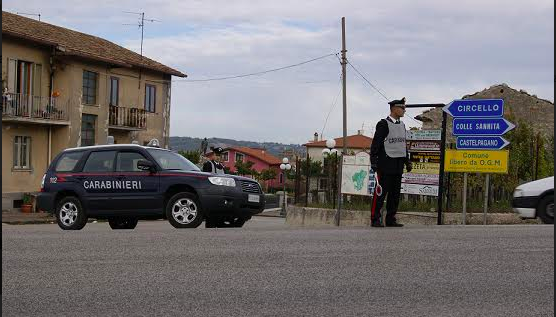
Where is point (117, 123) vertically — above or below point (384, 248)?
above

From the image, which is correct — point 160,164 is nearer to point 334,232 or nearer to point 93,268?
point 334,232

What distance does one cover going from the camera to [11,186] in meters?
36.4

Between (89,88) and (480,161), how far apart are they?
96.3 ft

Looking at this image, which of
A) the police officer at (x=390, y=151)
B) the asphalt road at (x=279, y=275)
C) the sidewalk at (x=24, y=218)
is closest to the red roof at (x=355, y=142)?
the sidewalk at (x=24, y=218)

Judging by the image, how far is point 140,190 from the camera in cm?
1376

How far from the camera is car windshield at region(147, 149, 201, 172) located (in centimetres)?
1398

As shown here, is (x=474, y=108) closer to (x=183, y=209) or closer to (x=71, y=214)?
(x=183, y=209)

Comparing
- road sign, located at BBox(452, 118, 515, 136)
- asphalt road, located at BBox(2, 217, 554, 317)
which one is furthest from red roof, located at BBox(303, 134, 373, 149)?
asphalt road, located at BBox(2, 217, 554, 317)

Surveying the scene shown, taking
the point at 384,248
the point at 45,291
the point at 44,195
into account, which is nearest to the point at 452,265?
the point at 384,248

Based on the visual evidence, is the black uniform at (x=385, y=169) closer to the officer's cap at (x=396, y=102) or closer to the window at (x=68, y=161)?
the officer's cap at (x=396, y=102)

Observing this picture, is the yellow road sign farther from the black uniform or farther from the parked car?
the black uniform

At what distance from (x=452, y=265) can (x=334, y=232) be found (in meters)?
3.12

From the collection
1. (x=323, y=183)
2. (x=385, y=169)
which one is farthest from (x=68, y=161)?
(x=323, y=183)

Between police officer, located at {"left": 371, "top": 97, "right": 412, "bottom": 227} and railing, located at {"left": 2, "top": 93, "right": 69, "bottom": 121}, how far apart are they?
84.0 ft
